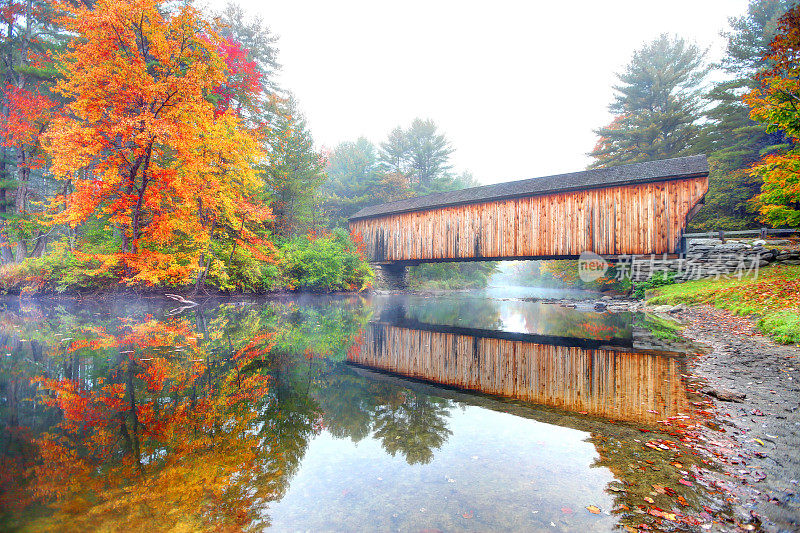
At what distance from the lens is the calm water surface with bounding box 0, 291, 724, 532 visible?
1.88 m

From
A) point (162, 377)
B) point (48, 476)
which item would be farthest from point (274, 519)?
point (162, 377)

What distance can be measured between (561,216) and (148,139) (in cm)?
1660

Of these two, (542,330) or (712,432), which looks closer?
(712,432)

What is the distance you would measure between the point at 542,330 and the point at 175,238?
12754 mm

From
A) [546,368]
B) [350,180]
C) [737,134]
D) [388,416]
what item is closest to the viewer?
[388,416]

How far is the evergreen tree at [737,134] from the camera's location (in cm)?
1830

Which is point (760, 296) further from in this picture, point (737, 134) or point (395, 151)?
point (395, 151)

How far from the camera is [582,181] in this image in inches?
622

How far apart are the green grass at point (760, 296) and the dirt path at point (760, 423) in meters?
0.48

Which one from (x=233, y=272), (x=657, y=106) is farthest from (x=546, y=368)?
(x=657, y=106)

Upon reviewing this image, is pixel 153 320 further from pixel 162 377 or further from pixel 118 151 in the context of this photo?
pixel 118 151

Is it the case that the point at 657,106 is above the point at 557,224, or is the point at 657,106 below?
above

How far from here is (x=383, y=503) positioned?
2018 millimetres

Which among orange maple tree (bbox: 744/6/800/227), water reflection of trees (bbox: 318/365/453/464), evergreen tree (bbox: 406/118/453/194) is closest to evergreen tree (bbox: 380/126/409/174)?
evergreen tree (bbox: 406/118/453/194)
